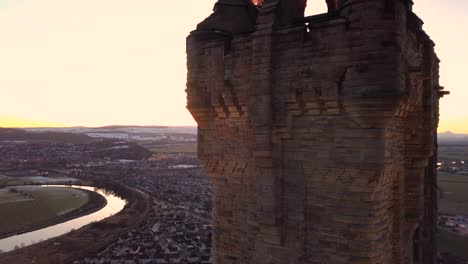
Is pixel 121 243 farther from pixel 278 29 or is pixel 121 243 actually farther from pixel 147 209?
pixel 278 29

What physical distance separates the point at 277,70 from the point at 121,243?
49397 millimetres

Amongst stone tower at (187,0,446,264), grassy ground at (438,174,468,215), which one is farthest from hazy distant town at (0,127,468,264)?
stone tower at (187,0,446,264)

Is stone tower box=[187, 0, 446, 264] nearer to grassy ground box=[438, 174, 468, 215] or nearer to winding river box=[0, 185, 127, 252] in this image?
winding river box=[0, 185, 127, 252]

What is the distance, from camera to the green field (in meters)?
65.6

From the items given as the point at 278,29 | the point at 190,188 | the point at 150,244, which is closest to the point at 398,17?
the point at 278,29

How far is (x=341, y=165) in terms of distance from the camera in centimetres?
769

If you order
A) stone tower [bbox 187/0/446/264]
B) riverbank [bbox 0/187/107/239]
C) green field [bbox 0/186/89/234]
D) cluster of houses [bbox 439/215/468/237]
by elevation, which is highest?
stone tower [bbox 187/0/446/264]

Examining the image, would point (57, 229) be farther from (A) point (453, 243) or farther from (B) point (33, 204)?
(A) point (453, 243)

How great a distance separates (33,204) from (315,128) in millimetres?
81704

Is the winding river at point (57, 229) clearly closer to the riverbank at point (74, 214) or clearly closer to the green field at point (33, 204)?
the riverbank at point (74, 214)

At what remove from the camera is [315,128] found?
8164 millimetres

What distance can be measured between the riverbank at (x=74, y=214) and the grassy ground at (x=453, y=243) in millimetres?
54783

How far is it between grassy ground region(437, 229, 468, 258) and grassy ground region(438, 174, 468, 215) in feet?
69.6

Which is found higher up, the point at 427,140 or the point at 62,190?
the point at 427,140
